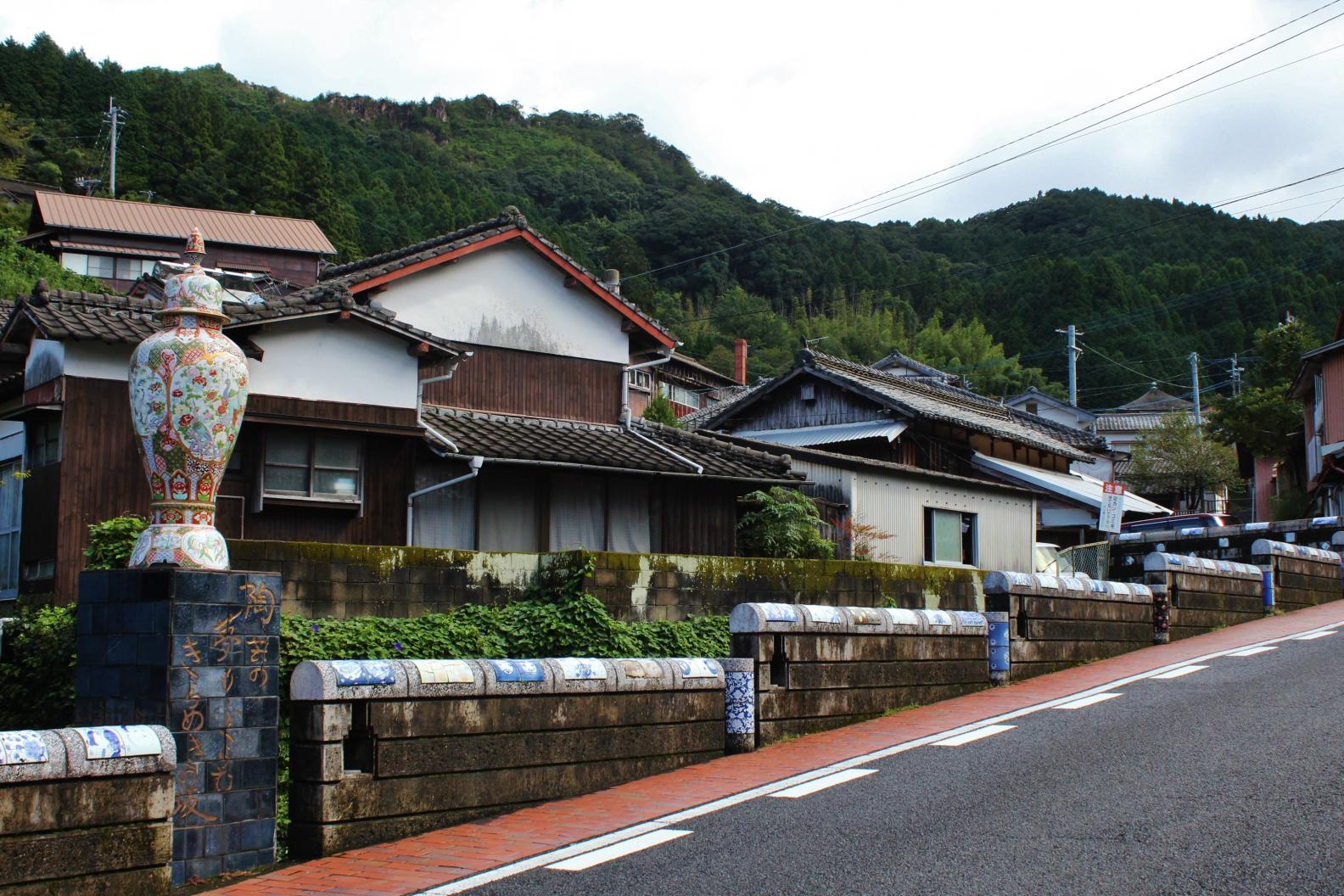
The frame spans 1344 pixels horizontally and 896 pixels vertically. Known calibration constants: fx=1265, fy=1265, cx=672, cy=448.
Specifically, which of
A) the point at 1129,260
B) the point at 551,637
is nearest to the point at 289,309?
the point at 551,637

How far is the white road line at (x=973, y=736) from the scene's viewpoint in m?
11.3

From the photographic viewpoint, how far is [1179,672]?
14.9m

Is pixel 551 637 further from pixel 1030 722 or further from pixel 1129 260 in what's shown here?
pixel 1129 260

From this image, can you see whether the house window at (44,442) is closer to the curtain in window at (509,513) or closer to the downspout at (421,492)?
the downspout at (421,492)

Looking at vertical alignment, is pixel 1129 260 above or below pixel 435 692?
above

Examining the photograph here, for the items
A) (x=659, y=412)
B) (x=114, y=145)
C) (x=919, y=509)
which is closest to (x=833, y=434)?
(x=659, y=412)

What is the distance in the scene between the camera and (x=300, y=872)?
8078 millimetres

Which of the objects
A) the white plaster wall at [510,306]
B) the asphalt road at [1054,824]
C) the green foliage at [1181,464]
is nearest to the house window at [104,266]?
the white plaster wall at [510,306]

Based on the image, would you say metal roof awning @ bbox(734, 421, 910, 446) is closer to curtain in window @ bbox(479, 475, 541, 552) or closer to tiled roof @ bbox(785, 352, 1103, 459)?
tiled roof @ bbox(785, 352, 1103, 459)

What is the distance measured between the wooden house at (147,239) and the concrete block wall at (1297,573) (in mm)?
41895

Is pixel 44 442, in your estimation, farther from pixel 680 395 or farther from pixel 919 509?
pixel 680 395

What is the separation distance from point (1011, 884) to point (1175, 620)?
1365cm

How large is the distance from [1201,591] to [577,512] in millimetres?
10189

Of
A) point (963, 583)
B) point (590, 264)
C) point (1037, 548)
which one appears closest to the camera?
point (963, 583)
